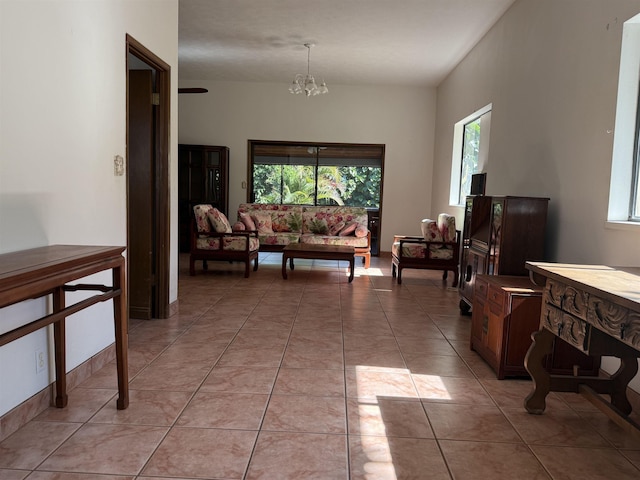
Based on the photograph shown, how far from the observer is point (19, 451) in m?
1.90

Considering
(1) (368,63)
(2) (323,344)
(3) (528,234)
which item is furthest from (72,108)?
(1) (368,63)

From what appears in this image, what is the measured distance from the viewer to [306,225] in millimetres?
7852

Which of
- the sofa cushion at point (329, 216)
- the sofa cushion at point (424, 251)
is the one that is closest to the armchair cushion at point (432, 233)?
the sofa cushion at point (424, 251)

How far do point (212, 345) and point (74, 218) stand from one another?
1320 mm

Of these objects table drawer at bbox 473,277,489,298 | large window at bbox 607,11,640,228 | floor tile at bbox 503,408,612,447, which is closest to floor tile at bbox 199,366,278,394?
floor tile at bbox 503,408,612,447

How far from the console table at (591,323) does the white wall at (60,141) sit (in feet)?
7.86

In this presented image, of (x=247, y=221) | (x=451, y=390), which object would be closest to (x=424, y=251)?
(x=247, y=221)

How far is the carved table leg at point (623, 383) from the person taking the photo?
92.7 inches

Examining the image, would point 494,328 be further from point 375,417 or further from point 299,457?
point 299,457

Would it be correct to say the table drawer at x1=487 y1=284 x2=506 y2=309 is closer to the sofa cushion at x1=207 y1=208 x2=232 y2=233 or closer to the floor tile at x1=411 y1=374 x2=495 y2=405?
the floor tile at x1=411 y1=374 x2=495 y2=405

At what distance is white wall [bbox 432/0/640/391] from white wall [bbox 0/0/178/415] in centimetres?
306

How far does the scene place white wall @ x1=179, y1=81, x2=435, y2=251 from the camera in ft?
27.8

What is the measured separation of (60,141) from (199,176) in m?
6.03

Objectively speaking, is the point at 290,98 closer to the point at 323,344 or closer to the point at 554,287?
the point at 323,344
